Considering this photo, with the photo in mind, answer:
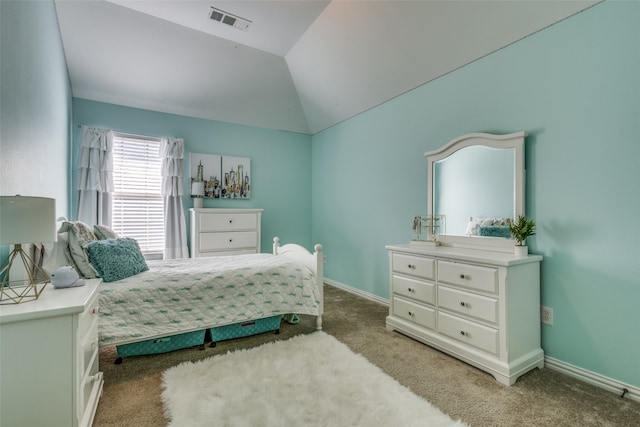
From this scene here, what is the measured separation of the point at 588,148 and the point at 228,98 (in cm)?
394

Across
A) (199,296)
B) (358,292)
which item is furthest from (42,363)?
(358,292)

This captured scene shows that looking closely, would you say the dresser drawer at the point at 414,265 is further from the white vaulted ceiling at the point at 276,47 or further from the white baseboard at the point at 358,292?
Result: the white vaulted ceiling at the point at 276,47

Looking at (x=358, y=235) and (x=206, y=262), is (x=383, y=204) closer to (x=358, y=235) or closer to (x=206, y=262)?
(x=358, y=235)

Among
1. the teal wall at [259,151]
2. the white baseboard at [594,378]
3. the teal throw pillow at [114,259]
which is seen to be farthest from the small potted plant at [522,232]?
the teal wall at [259,151]

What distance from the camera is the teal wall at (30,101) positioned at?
1.34m

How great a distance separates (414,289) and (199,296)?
5.97 feet

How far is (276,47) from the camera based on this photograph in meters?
3.54

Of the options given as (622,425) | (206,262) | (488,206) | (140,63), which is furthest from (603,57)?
(140,63)

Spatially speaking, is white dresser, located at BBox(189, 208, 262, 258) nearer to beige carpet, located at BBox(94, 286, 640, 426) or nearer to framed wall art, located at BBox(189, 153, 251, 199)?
framed wall art, located at BBox(189, 153, 251, 199)

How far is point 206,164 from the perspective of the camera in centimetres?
427

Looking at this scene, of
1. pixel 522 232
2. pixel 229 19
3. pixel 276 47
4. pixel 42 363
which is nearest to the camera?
pixel 42 363

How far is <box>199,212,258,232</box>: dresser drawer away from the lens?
3.87 m

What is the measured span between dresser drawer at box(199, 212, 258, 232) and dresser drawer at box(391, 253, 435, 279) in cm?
214

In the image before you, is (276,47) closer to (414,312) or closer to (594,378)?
(414,312)
